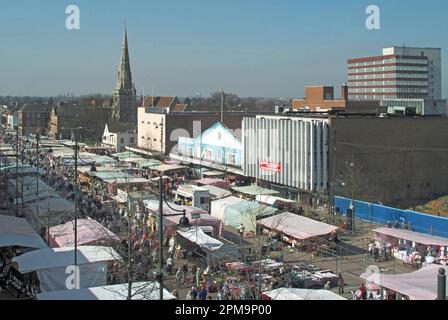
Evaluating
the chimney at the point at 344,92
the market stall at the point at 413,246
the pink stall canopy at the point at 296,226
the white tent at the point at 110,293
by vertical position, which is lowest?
the market stall at the point at 413,246

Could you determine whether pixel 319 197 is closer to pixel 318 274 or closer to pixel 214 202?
pixel 214 202

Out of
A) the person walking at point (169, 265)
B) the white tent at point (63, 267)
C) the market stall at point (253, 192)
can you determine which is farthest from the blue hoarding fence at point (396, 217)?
the white tent at point (63, 267)

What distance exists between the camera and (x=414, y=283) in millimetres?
13867

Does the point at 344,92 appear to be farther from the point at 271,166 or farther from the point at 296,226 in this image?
the point at 296,226

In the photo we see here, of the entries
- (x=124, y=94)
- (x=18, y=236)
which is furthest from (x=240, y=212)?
(x=124, y=94)

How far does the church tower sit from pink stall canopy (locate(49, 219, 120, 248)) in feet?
261

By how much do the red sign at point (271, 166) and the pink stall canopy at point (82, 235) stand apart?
15.8 m

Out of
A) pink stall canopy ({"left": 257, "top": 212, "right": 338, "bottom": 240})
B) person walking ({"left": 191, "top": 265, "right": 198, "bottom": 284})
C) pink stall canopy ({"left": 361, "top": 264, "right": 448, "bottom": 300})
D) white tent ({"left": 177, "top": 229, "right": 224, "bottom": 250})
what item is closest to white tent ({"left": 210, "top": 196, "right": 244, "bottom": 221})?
pink stall canopy ({"left": 257, "top": 212, "right": 338, "bottom": 240})

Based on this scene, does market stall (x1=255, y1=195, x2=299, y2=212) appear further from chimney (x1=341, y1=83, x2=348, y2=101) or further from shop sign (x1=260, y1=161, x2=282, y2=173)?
chimney (x1=341, y1=83, x2=348, y2=101)

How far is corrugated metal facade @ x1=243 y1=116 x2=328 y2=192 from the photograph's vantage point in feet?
105

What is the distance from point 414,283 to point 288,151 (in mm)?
20081

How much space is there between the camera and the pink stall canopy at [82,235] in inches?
730

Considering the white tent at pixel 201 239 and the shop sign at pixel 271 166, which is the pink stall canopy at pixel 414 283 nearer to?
the white tent at pixel 201 239
